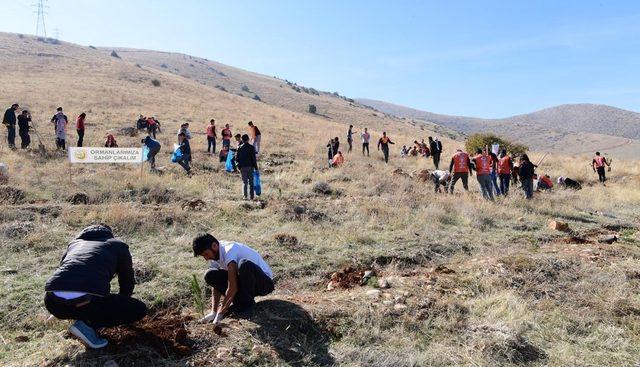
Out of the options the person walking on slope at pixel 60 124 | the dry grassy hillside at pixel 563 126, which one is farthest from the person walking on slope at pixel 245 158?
the dry grassy hillside at pixel 563 126

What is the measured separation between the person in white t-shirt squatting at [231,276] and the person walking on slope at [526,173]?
10.0m

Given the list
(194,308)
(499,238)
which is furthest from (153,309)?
(499,238)

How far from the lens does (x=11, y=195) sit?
33.9 ft

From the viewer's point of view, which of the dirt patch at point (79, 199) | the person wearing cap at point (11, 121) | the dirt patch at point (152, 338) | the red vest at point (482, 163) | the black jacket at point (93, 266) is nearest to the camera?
the black jacket at point (93, 266)

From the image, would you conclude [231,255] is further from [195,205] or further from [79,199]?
[79,199]

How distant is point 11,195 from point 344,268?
7.51m

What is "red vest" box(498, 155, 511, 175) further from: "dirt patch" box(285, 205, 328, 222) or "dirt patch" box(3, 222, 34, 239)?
"dirt patch" box(3, 222, 34, 239)

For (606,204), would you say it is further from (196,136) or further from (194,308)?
(196,136)

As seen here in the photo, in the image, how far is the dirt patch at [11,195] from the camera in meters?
10.1

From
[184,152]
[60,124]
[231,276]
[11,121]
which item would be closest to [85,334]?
[231,276]

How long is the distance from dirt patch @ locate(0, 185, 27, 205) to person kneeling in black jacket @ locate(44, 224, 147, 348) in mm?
6963

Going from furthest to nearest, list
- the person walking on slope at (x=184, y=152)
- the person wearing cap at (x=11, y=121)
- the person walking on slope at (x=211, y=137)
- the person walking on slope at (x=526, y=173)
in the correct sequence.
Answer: the person walking on slope at (x=211, y=137) < the person wearing cap at (x=11, y=121) < the person walking on slope at (x=184, y=152) < the person walking on slope at (x=526, y=173)

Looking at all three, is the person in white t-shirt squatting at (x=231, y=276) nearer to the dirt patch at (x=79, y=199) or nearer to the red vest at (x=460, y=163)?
the dirt patch at (x=79, y=199)

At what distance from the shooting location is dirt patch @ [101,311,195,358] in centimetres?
429
